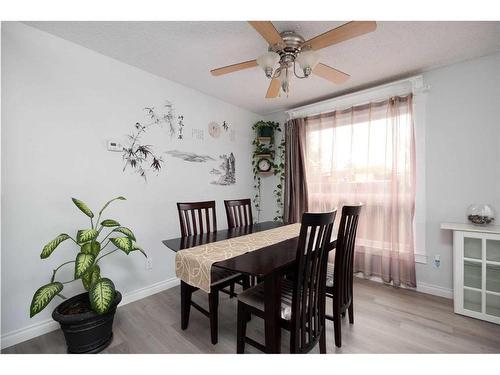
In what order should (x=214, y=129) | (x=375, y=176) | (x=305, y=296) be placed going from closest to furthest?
1. (x=305, y=296)
2. (x=375, y=176)
3. (x=214, y=129)

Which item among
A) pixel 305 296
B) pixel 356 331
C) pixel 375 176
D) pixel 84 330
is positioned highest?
pixel 375 176

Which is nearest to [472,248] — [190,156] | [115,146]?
[190,156]

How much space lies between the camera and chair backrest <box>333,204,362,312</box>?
4.87ft

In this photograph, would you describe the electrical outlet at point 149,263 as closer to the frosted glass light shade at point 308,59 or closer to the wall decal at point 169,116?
the wall decal at point 169,116

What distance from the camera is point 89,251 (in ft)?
5.10

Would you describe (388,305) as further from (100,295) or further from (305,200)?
(100,295)

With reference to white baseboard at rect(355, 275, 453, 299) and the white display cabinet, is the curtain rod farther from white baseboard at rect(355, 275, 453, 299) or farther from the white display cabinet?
white baseboard at rect(355, 275, 453, 299)

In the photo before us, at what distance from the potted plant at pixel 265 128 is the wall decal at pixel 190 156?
0.98 meters

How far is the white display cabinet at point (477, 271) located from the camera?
189 centimetres

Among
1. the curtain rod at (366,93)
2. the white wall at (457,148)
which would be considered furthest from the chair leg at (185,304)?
the curtain rod at (366,93)

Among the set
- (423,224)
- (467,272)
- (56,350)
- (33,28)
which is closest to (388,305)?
(467,272)

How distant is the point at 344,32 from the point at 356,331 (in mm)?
2134

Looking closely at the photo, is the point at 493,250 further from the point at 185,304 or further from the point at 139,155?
the point at 139,155

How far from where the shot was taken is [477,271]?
1996 mm
